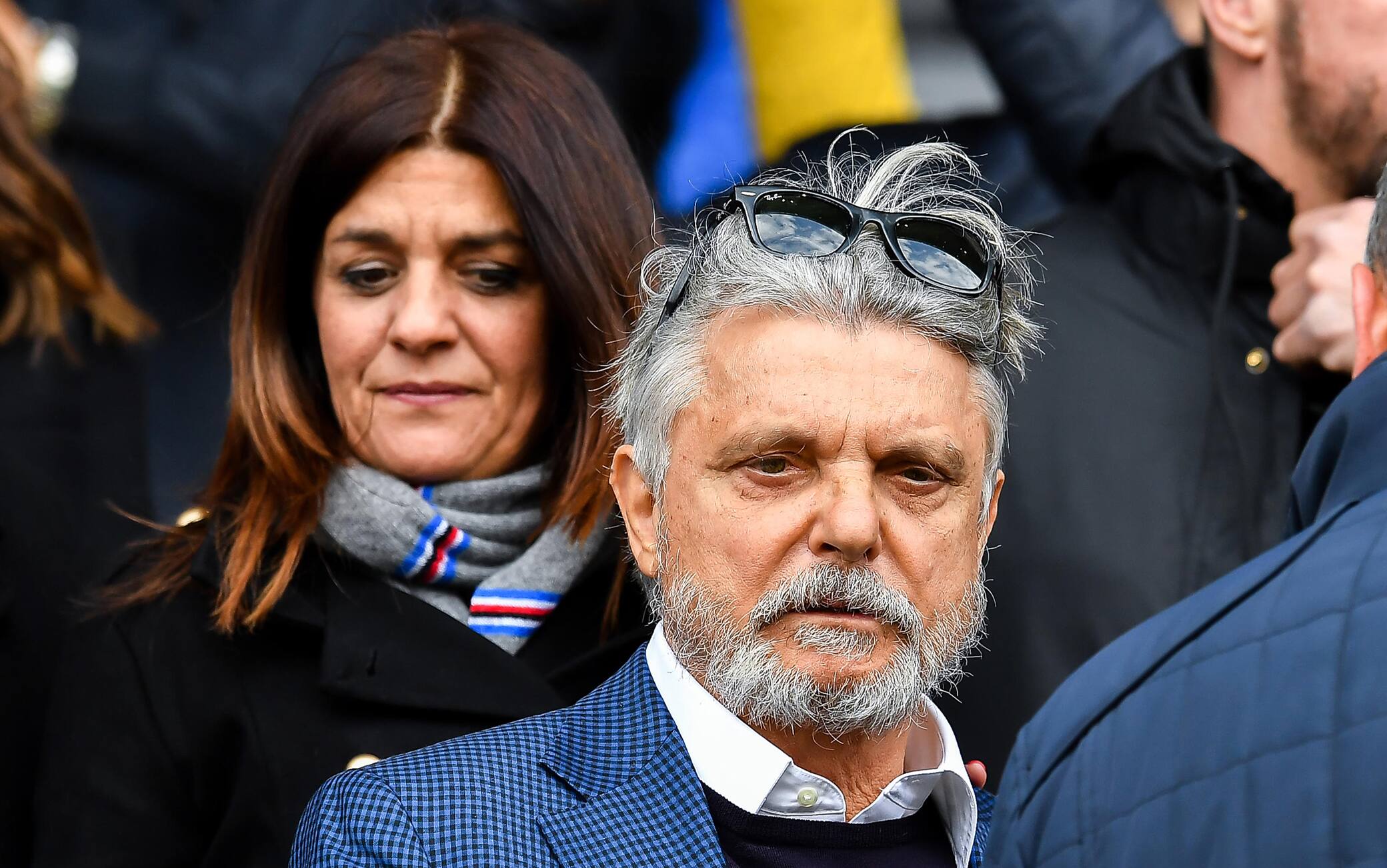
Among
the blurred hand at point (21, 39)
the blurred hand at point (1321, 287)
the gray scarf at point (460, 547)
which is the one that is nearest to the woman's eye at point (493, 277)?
the gray scarf at point (460, 547)

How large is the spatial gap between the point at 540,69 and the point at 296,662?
1.15 meters

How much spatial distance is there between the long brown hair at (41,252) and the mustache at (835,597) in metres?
2.19

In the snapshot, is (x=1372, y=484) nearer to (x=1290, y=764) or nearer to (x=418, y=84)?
(x=1290, y=764)

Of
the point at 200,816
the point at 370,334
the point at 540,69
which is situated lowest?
the point at 200,816

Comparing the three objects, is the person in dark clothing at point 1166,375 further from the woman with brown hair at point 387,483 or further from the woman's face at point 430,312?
the woman's face at point 430,312

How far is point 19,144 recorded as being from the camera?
154 inches

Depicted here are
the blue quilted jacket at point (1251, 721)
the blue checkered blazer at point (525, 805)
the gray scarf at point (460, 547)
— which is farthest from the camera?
the gray scarf at point (460, 547)

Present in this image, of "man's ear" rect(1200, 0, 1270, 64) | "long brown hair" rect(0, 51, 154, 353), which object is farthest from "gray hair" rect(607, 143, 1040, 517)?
"long brown hair" rect(0, 51, 154, 353)

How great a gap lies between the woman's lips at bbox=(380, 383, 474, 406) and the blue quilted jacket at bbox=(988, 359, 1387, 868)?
149 centimetres

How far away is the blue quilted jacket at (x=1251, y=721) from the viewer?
1.68 meters

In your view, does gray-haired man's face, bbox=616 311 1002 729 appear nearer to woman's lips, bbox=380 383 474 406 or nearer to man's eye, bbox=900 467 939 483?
man's eye, bbox=900 467 939 483

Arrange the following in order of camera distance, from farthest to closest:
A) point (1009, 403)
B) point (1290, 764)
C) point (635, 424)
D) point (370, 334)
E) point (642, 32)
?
point (642, 32) → point (1009, 403) → point (370, 334) → point (635, 424) → point (1290, 764)

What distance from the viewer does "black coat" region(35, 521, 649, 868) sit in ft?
9.70

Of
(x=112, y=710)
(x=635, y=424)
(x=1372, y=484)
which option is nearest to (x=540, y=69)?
(x=635, y=424)
